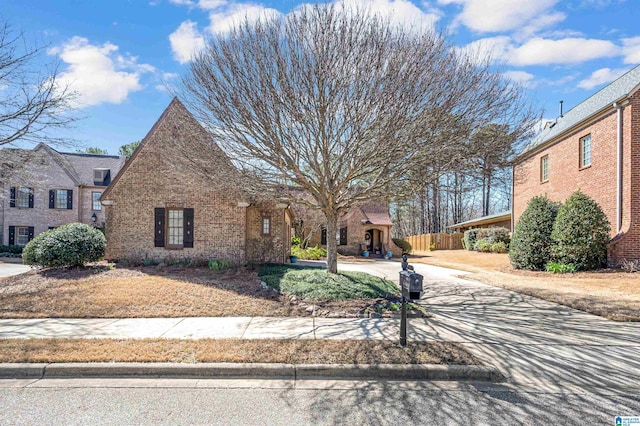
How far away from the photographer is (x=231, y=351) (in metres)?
4.78

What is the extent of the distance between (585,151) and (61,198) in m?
32.0

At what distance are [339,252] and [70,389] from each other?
23.0 meters

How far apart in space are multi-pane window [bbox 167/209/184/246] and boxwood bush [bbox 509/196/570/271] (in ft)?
45.3

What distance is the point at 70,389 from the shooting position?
402 cm

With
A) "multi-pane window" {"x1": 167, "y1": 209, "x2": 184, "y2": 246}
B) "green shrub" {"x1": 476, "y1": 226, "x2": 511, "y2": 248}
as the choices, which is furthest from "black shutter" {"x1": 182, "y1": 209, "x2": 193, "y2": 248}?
"green shrub" {"x1": 476, "y1": 226, "x2": 511, "y2": 248}

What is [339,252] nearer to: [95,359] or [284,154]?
[284,154]

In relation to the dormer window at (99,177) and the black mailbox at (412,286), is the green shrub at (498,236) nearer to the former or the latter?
the black mailbox at (412,286)

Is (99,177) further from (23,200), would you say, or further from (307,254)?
(307,254)

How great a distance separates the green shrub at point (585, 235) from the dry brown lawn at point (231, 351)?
10592mm

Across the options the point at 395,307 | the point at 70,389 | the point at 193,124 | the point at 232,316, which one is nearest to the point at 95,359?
the point at 70,389

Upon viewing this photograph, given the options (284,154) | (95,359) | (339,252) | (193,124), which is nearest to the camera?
(95,359)

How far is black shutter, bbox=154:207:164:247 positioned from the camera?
535 inches

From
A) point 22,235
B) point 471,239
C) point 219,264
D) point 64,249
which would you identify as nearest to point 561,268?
point 219,264

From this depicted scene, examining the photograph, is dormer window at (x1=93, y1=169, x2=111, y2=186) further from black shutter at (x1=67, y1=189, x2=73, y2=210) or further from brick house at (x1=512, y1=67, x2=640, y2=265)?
brick house at (x1=512, y1=67, x2=640, y2=265)
